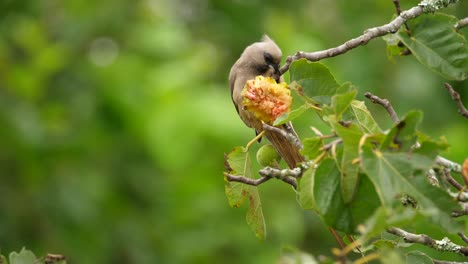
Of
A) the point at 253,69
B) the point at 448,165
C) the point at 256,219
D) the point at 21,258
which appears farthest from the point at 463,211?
the point at 253,69

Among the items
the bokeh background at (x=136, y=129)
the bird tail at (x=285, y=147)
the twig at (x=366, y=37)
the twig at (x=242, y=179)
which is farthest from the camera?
the bokeh background at (x=136, y=129)

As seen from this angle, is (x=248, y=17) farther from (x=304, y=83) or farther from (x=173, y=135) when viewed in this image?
(x=304, y=83)

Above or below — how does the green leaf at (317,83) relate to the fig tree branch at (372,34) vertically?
below

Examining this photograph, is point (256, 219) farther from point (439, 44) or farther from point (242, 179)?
point (439, 44)

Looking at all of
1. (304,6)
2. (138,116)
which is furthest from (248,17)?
(138,116)

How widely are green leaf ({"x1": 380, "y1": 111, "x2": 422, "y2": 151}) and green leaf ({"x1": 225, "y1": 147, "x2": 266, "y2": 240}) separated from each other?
59 centimetres

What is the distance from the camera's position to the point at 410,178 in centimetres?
197

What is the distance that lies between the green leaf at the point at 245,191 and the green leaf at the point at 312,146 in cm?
39

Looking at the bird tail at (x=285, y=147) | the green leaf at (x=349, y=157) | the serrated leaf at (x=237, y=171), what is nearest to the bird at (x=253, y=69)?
the bird tail at (x=285, y=147)

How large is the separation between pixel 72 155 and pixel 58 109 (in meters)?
0.37

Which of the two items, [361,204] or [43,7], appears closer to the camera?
[361,204]

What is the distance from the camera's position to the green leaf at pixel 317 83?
2320mm

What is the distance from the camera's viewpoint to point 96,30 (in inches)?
294

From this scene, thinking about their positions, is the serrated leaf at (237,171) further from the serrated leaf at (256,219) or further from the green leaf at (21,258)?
the green leaf at (21,258)
